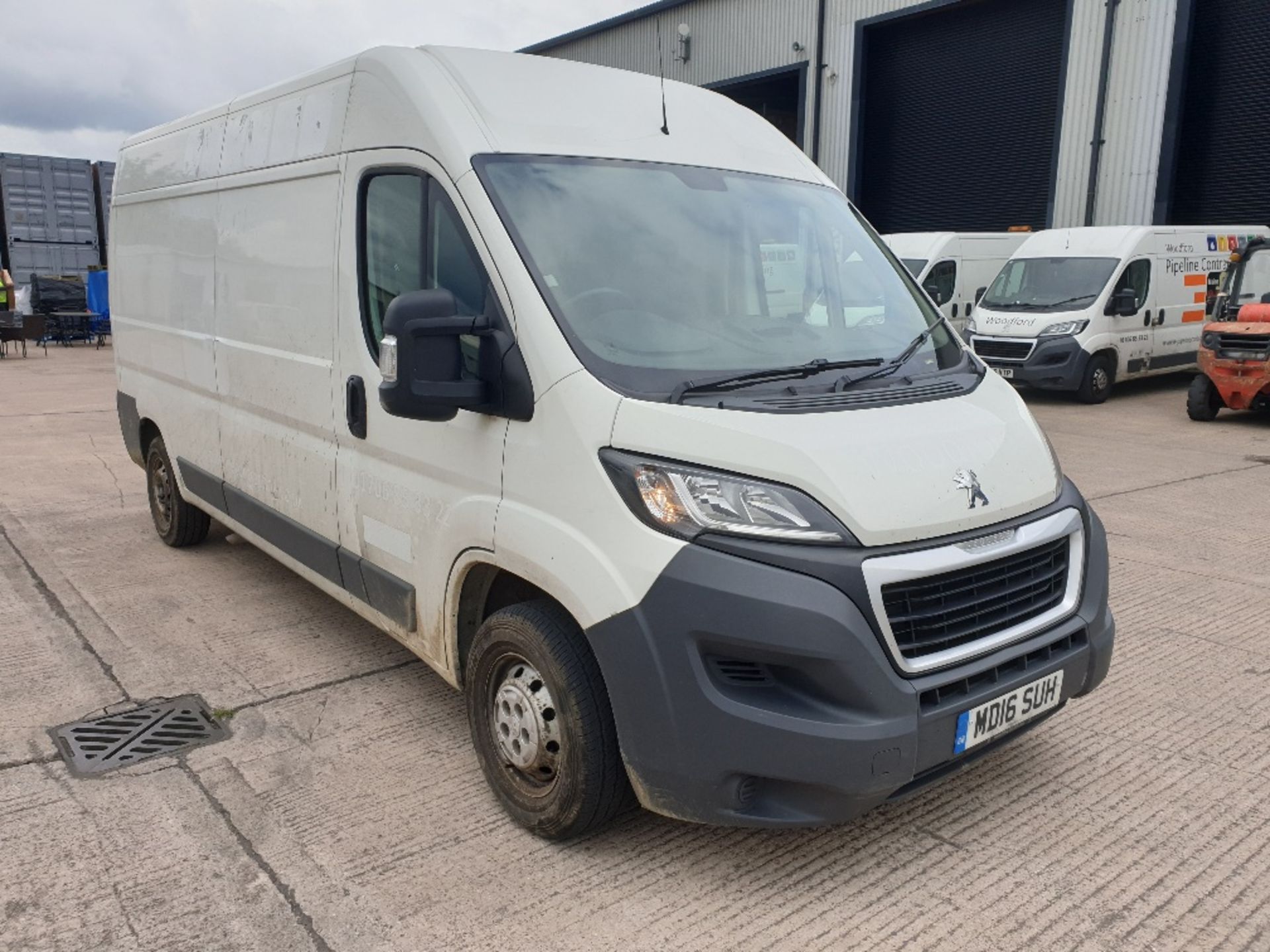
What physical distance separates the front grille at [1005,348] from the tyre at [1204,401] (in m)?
2.10

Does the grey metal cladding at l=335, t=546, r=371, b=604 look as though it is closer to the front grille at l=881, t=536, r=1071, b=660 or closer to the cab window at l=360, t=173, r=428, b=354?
the cab window at l=360, t=173, r=428, b=354

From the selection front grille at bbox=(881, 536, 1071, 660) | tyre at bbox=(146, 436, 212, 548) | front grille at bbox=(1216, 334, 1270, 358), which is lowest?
tyre at bbox=(146, 436, 212, 548)

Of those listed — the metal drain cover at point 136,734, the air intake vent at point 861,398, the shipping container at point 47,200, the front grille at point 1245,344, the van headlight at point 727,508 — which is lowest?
the metal drain cover at point 136,734

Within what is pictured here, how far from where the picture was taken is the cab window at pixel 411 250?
123 inches

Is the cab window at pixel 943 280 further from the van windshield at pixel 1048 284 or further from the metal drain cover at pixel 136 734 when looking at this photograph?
the metal drain cover at pixel 136 734

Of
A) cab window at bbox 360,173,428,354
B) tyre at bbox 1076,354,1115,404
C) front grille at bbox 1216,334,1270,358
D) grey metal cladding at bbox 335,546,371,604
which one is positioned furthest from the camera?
tyre at bbox 1076,354,1115,404

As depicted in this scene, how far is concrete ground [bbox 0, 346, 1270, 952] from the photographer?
2.69 m

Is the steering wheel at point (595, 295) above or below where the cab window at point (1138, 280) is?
below

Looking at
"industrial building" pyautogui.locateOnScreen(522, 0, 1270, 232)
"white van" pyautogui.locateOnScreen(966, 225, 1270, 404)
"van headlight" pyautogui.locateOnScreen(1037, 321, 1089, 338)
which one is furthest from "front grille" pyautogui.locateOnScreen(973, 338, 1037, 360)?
"industrial building" pyautogui.locateOnScreen(522, 0, 1270, 232)

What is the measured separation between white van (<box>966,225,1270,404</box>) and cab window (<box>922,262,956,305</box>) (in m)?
1.42

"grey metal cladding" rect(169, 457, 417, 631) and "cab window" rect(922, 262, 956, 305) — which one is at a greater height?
"cab window" rect(922, 262, 956, 305)

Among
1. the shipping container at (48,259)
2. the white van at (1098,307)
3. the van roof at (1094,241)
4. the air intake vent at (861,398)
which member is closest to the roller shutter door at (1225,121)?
the white van at (1098,307)

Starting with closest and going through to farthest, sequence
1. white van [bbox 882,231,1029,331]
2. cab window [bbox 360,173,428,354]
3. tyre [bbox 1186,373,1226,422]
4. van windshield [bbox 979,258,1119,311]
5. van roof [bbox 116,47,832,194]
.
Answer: van roof [bbox 116,47,832,194] → cab window [bbox 360,173,428,354] → tyre [bbox 1186,373,1226,422] → van windshield [bbox 979,258,1119,311] → white van [bbox 882,231,1029,331]

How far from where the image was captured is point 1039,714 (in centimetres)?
301
